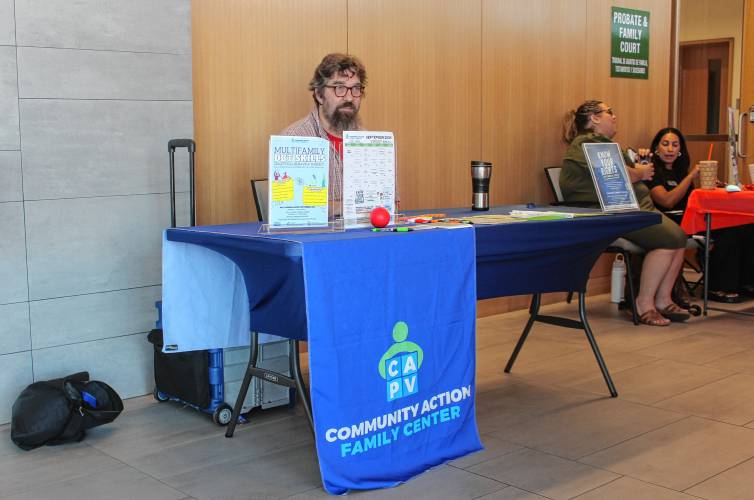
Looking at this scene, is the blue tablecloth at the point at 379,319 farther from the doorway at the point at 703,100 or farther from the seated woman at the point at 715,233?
the doorway at the point at 703,100

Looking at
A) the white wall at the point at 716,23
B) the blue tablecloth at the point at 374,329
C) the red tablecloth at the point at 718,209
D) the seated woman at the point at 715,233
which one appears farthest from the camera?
the white wall at the point at 716,23

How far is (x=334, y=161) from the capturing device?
3.78m

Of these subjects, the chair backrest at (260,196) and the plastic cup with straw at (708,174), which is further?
the plastic cup with straw at (708,174)

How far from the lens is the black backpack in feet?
10.7

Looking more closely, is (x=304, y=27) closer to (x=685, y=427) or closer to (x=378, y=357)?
(x=378, y=357)

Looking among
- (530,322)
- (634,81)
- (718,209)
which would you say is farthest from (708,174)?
(530,322)

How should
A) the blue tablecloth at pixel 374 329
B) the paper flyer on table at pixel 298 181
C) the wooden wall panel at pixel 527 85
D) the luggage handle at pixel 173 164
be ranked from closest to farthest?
1. the blue tablecloth at pixel 374 329
2. the paper flyer on table at pixel 298 181
3. the luggage handle at pixel 173 164
4. the wooden wall panel at pixel 527 85

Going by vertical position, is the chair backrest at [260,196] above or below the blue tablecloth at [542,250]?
above

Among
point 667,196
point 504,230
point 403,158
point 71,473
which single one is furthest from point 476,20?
point 71,473

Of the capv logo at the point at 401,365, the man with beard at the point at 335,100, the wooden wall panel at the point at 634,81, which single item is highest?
the wooden wall panel at the point at 634,81

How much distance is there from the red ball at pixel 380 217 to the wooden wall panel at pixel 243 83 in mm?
1530

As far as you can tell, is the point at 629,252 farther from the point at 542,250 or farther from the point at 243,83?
the point at 243,83

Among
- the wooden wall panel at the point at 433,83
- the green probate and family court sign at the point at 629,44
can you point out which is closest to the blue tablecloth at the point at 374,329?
the wooden wall panel at the point at 433,83

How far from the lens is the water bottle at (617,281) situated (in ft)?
20.4
